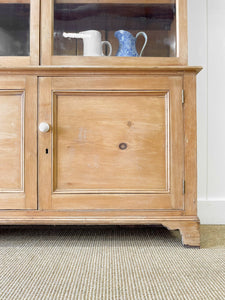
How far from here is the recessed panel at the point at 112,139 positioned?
0.70 metres

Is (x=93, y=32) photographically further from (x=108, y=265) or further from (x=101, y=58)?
(x=108, y=265)

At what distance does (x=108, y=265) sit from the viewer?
0.58 m

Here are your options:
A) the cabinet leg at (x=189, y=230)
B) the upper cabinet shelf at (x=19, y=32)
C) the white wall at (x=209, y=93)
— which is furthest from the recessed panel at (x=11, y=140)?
the white wall at (x=209, y=93)

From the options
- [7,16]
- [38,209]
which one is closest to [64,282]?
[38,209]

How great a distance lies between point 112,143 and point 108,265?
310mm

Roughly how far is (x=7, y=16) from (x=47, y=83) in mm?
311

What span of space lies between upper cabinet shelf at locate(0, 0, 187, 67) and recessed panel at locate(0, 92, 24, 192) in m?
0.12

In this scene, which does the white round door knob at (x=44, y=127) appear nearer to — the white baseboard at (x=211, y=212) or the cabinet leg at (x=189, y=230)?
the cabinet leg at (x=189, y=230)

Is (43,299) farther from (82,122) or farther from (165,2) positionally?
(165,2)

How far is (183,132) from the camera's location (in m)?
0.70

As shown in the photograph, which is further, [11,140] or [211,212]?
[211,212]

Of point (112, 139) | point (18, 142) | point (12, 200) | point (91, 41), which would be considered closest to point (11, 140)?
point (18, 142)

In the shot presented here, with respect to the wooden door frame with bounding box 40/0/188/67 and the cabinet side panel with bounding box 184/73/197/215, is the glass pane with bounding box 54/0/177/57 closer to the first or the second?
the wooden door frame with bounding box 40/0/188/67

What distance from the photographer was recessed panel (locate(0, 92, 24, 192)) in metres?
0.70
